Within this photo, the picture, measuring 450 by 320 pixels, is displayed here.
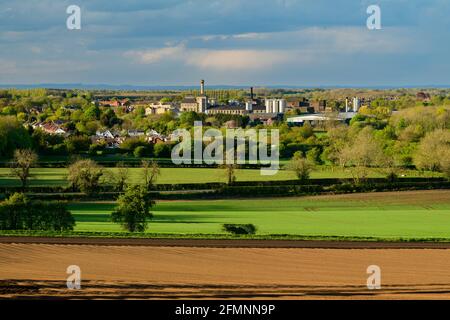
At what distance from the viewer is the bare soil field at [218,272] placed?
19.9m

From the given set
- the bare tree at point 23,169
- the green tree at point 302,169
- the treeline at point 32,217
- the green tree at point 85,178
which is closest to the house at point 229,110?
the green tree at point 302,169

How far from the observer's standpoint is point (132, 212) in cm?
3219

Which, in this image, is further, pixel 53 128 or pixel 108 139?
pixel 53 128

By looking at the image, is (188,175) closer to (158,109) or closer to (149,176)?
(149,176)

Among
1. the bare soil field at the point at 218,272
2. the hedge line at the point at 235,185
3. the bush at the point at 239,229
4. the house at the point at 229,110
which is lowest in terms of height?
the hedge line at the point at 235,185

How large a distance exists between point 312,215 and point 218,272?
17.5 m

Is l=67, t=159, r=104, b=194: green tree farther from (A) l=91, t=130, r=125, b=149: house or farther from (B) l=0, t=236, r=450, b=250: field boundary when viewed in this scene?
(A) l=91, t=130, r=125, b=149: house

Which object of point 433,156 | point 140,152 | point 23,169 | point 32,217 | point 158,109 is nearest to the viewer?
point 32,217

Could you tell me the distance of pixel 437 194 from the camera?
4738cm

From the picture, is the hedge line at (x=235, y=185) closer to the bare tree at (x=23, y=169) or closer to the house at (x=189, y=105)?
the bare tree at (x=23, y=169)

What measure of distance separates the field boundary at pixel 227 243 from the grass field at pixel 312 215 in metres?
2.80

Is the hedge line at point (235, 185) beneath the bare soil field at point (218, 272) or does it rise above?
beneath

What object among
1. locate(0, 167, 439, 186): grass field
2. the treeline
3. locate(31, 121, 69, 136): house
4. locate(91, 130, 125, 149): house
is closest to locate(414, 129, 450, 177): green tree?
locate(0, 167, 439, 186): grass field

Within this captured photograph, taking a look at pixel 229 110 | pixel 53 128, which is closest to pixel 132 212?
pixel 53 128
